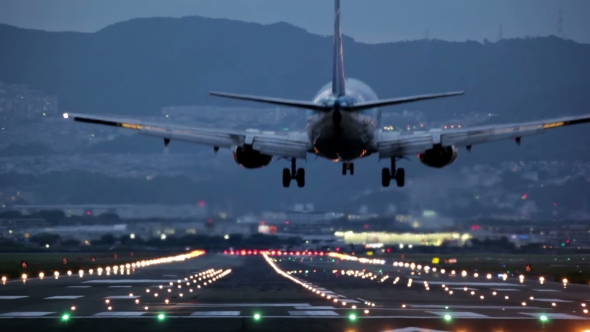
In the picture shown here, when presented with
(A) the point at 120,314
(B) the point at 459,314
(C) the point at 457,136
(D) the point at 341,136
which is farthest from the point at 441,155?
(A) the point at 120,314

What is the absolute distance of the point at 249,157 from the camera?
61.0 metres

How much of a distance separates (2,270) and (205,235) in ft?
100

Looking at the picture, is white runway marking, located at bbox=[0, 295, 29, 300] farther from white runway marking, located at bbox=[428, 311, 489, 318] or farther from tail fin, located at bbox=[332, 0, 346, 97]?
white runway marking, located at bbox=[428, 311, 489, 318]

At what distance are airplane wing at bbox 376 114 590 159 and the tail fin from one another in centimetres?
422

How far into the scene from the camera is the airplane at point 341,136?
2200 inches

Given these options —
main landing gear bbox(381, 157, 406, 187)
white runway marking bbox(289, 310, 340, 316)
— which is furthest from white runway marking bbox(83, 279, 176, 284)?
white runway marking bbox(289, 310, 340, 316)

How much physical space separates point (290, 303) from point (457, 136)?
16012mm

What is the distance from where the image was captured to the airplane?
55.9 metres

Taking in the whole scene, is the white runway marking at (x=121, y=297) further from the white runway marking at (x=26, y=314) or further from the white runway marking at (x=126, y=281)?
the white runway marking at (x=126, y=281)

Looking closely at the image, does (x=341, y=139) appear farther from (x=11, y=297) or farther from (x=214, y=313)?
(x=11, y=297)

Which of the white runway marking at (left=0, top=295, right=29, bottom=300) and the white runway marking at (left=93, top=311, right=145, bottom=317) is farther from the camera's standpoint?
the white runway marking at (left=0, top=295, right=29, bottom=300)

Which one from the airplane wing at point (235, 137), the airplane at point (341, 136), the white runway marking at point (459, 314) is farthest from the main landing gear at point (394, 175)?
the white runway marking at point (459, 314)

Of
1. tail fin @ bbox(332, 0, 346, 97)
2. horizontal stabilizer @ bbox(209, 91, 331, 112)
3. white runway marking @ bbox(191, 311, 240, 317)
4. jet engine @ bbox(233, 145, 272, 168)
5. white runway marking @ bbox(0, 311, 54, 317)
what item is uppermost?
tail fin @ bbox(332, 0, 346, 97)

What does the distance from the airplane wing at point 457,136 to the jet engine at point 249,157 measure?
6.46 metres
